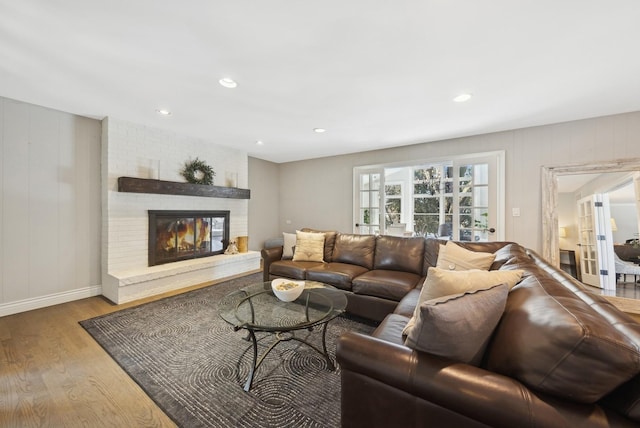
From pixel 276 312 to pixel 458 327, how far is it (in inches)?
55.6

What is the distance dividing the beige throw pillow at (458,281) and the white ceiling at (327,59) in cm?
155

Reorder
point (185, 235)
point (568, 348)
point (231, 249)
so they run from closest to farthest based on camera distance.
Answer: point (568, 348), point (185, 235), point (231, 249)

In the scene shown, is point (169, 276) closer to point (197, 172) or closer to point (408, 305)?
point (197, 172)

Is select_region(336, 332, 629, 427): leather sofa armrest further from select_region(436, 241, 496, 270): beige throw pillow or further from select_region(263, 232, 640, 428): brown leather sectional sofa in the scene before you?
select_region(436, 241, 496, 270): beige throw pillow

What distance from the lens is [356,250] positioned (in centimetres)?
336

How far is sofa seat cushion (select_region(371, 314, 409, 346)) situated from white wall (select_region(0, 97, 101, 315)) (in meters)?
3.84

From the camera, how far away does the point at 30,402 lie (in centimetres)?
159

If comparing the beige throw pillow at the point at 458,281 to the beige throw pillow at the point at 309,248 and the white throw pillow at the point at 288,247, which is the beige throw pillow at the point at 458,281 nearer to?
the beige throw pillow at the point at 309,248

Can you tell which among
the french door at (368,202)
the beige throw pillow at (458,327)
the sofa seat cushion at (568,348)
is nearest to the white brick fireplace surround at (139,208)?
the french door at (368,202)

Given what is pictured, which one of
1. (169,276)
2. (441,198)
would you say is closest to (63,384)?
(169,276)

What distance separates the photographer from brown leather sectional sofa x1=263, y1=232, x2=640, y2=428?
74 centimetres

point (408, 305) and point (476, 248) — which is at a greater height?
point (476, 248)

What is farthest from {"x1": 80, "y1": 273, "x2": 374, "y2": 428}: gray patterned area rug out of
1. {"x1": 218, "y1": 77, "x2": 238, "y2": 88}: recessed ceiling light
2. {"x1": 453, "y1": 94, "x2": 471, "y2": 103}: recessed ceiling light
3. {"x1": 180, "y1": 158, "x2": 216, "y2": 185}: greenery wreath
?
{"x1": 453, "y1": 94, "x2": 471, "y2": 103}: recessed ceiling light

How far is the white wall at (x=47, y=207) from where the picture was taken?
9.21 ft
